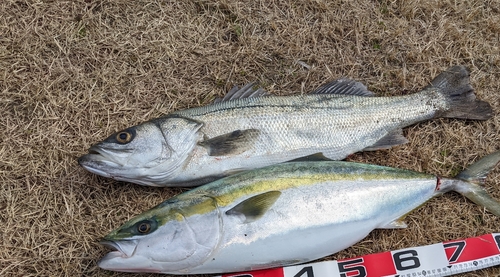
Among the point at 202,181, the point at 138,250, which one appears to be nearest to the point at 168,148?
the point at 202,181

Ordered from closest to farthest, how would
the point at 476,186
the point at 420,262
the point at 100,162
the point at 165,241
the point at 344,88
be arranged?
the point at 165,241, the point at 100,162, the point at 420,262, the point at 476,186, the point at 344,88

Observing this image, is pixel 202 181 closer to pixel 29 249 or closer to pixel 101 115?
pixel 101 115

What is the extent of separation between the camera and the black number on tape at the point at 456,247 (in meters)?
3.36

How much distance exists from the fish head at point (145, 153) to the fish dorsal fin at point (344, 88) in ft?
4.11

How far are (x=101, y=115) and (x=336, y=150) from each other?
2088 millimetres

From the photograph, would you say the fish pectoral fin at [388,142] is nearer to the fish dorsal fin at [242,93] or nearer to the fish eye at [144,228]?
the fish dorsal fin at [242,93]

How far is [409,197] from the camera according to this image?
3170mm

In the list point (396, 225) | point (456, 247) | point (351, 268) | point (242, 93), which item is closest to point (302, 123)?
point (242, 93)

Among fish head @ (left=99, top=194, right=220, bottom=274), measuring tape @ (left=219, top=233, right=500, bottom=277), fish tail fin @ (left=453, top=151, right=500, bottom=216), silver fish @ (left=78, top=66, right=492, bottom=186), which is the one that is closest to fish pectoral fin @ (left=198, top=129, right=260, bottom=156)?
silver fish @ (left=78, top=66, right=492, bottom=186)

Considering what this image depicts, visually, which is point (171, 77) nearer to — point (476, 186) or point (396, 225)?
point (396, 225)

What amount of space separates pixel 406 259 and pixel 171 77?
8.58ft

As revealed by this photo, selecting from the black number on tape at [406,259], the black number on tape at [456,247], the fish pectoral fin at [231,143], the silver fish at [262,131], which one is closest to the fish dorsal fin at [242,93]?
the silver fish at [262,131]

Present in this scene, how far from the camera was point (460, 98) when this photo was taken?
372cm

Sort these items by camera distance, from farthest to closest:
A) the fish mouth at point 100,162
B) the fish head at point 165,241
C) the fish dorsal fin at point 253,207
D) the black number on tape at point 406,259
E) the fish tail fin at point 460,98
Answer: the fish tail fin at point 460,98
the black number on tape at point 406,259
the fish mouth at point 100,162
the fish dorsal fin at point 253,207
the fish head at point 165,241
